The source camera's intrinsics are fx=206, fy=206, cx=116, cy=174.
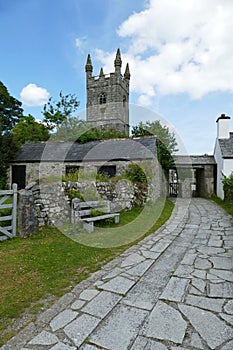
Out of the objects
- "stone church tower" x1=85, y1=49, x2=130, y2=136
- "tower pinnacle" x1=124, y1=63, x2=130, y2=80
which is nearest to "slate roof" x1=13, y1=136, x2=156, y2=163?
"stone church tower" x1=85, y1=49, x2=130, y2=136

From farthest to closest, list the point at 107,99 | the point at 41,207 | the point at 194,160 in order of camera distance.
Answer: the point at 107,99 < the point at 194,160 < the point at 41,207

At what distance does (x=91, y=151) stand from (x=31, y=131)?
14627 millimetres

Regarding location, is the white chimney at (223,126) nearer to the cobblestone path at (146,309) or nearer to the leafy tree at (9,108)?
the cobblestone path at (146,309)

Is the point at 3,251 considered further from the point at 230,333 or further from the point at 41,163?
the point at 41,163

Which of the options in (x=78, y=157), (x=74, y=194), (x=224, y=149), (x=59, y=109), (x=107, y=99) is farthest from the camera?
(x=107, y=99)

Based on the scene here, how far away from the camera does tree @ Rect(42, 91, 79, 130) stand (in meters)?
30.2

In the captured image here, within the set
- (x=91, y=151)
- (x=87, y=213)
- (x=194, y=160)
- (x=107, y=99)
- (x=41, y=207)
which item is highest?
(x=107, y=99)

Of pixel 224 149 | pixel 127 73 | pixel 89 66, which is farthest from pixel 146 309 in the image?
pixel 127 73

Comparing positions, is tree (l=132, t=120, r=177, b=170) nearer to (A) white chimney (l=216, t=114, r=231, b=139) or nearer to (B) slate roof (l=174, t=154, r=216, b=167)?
(B) slate roof (l=174, t=154, r=216, b=167)

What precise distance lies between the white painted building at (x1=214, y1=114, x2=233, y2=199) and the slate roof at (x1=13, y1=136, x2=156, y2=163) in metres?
4.65

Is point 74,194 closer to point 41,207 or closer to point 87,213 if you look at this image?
point 87,213

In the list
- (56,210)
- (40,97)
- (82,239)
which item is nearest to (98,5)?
(56,210)

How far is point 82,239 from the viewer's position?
213 inches

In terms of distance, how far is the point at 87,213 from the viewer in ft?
20.7
